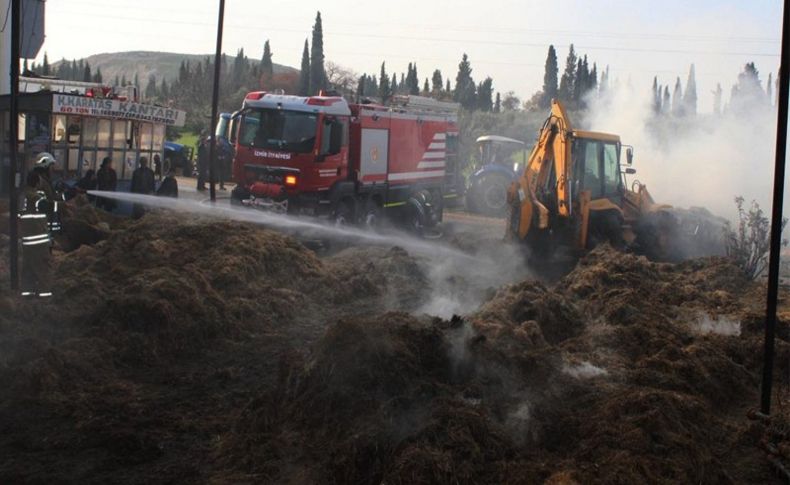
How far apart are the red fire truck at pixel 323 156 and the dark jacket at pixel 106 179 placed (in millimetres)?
3005

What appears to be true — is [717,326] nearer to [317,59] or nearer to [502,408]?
[502,408]

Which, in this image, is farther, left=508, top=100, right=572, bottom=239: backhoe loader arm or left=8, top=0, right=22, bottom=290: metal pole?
left=508, top=100, right=572, bottom=239: backhoe loader arm

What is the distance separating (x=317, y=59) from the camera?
87.1 m

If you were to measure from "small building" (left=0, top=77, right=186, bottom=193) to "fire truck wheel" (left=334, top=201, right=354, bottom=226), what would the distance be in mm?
6128

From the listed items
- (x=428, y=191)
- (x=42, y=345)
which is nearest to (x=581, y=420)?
(x=42, y=345)

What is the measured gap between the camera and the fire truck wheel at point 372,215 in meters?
17.7

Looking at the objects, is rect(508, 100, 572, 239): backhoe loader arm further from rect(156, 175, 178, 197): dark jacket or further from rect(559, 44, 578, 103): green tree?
rect(559, 44, 578, 103): green tree

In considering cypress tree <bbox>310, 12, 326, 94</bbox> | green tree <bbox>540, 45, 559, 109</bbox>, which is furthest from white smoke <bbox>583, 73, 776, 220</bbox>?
green tree <bbox>540, 45, 559, 109</bbox>

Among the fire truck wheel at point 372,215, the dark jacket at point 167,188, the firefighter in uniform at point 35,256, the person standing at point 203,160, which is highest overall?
the person standing at point 203,160

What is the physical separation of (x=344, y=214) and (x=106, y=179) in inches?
212

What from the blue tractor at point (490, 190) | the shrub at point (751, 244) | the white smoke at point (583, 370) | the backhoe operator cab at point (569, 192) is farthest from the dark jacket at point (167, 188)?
the white smoke at point (583, 370)

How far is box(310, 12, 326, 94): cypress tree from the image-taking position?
8028 centimetres

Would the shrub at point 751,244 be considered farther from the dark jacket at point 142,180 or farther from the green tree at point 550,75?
the green tree at point 550,75

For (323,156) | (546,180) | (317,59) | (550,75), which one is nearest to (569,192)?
(546,180)
